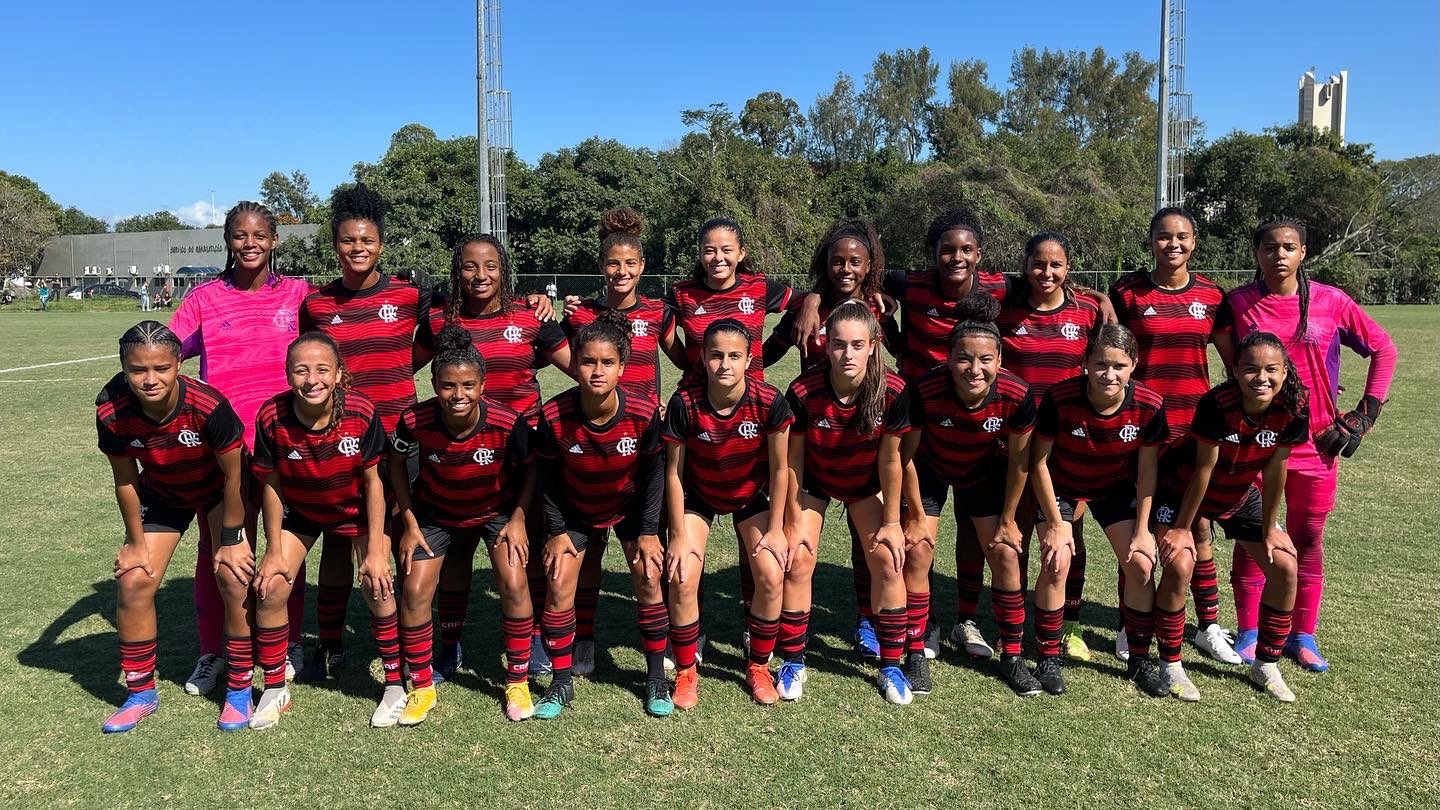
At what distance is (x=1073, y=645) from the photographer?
423cm

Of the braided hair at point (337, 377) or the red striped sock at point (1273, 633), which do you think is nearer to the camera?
the braided hair at point (337, 377)

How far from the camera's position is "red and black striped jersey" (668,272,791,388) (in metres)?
4.32

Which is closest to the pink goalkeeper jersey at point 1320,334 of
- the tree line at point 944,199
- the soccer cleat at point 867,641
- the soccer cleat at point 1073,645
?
the soccer cleat at point 1073,645

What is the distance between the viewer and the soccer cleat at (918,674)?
12.6ft

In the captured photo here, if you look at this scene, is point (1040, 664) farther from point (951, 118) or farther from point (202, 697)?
point (951, 118)

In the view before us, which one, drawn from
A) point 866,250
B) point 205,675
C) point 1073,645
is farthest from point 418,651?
point 1073,645

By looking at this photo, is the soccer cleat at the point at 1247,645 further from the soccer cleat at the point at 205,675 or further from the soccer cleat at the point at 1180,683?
the soccer cleat at the point at 205,675

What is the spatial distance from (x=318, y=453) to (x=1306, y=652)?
166 inches

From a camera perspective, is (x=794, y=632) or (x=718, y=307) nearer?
(x=794, y=632)

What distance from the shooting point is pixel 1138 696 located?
380 centimetres

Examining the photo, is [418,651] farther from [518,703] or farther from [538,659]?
[538,659]

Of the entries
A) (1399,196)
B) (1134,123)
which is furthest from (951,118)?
(1399,196)

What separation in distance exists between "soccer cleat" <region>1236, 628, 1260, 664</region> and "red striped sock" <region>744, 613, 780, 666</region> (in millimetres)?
2096

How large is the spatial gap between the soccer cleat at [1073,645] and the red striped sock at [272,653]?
328 cm
